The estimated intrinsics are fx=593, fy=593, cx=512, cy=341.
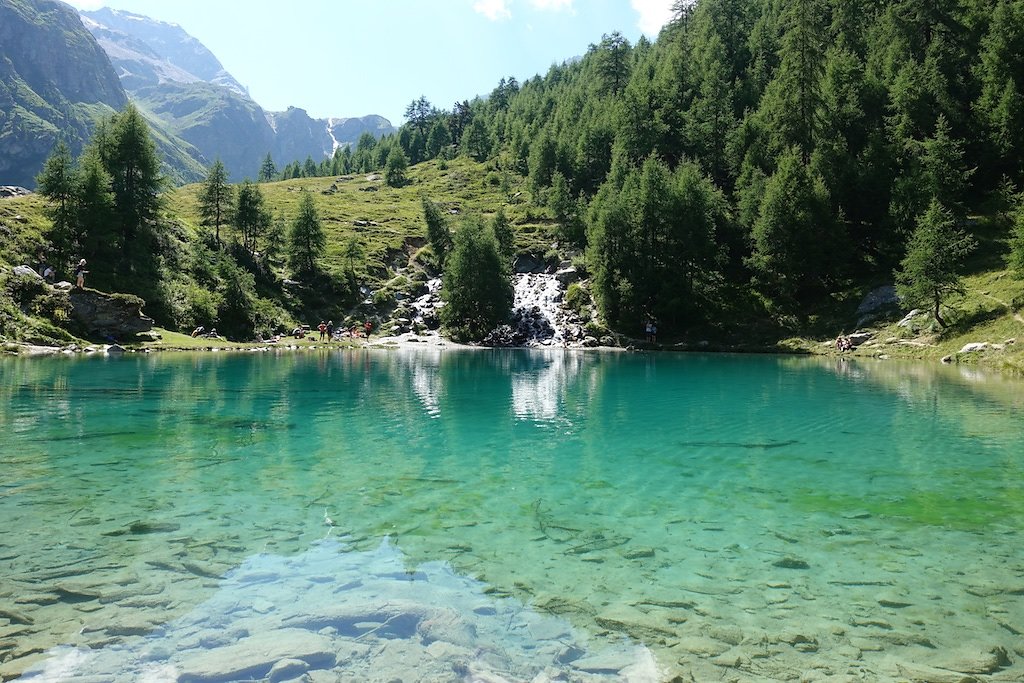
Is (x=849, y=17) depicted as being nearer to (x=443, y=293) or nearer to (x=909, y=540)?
(x=443, y=293)

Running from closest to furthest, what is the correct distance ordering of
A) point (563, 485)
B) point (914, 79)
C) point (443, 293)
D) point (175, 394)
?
point (563, 485) → point (175, 394) → point (914, 79) → point (443, 293)

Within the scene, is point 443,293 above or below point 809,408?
above

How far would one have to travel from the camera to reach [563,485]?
14.2m

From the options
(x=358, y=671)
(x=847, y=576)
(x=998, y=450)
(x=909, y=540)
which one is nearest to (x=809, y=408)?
(x=998, y=450)

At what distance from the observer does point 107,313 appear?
190 ft

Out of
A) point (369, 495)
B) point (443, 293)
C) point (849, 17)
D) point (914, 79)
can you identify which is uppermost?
A: point (849, 17)

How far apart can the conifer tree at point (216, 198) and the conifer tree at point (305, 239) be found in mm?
9629

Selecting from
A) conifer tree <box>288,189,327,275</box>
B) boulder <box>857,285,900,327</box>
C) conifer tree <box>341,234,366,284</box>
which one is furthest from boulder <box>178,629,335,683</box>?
conifer tree <box>288,189,327,275</box>

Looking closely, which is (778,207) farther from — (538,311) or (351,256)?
(351,256)

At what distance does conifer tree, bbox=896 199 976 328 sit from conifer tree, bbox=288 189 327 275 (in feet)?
255

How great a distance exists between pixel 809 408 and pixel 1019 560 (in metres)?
17.5

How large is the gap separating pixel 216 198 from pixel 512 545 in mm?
93676

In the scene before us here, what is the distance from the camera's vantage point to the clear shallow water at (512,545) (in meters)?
6.88

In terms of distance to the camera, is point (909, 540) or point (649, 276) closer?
point (909, 540)
